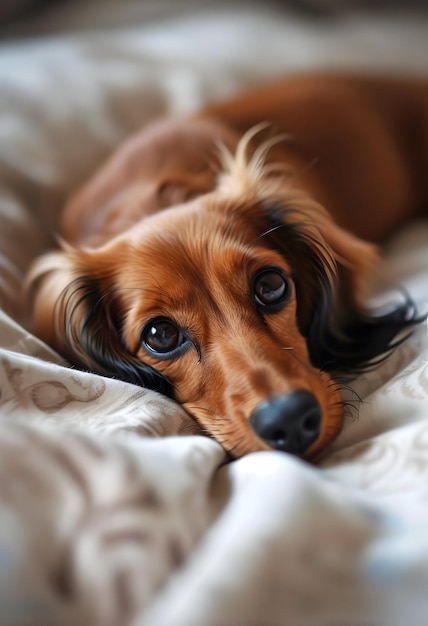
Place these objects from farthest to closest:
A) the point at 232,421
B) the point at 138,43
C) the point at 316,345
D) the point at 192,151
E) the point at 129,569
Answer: the point at 138,43
the point at 192,151
the point at 316,345
the point at 232,421
the point at 129,569

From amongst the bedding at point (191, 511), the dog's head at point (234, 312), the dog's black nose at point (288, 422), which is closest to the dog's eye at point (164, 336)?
the dog's head at point (234, 312)

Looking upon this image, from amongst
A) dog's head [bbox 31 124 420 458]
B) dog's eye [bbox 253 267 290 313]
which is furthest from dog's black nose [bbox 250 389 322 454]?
dog's eye [bbox 253 267 290 313]

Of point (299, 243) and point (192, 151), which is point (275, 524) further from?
point (192, 151)

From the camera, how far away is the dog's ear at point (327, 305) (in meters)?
1.70

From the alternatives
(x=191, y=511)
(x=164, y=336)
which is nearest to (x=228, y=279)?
(x=164, y=336)

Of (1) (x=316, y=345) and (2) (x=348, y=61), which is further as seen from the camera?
(2) (x=348, y=61)

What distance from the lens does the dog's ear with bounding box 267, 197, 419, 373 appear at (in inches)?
66.9

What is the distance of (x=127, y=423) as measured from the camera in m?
1.24

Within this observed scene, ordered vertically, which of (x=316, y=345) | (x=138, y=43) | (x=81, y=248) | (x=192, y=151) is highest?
(x=138, y=43)

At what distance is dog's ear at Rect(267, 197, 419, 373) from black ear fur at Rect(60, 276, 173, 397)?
44 centimetres

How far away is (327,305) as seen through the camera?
5.79 feet

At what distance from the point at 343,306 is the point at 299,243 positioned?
8.9 inches

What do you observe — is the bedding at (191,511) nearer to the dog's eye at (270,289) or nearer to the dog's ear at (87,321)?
the dog's ear at (87,321)

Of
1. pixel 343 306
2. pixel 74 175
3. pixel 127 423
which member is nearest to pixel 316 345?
pixel 343 306
